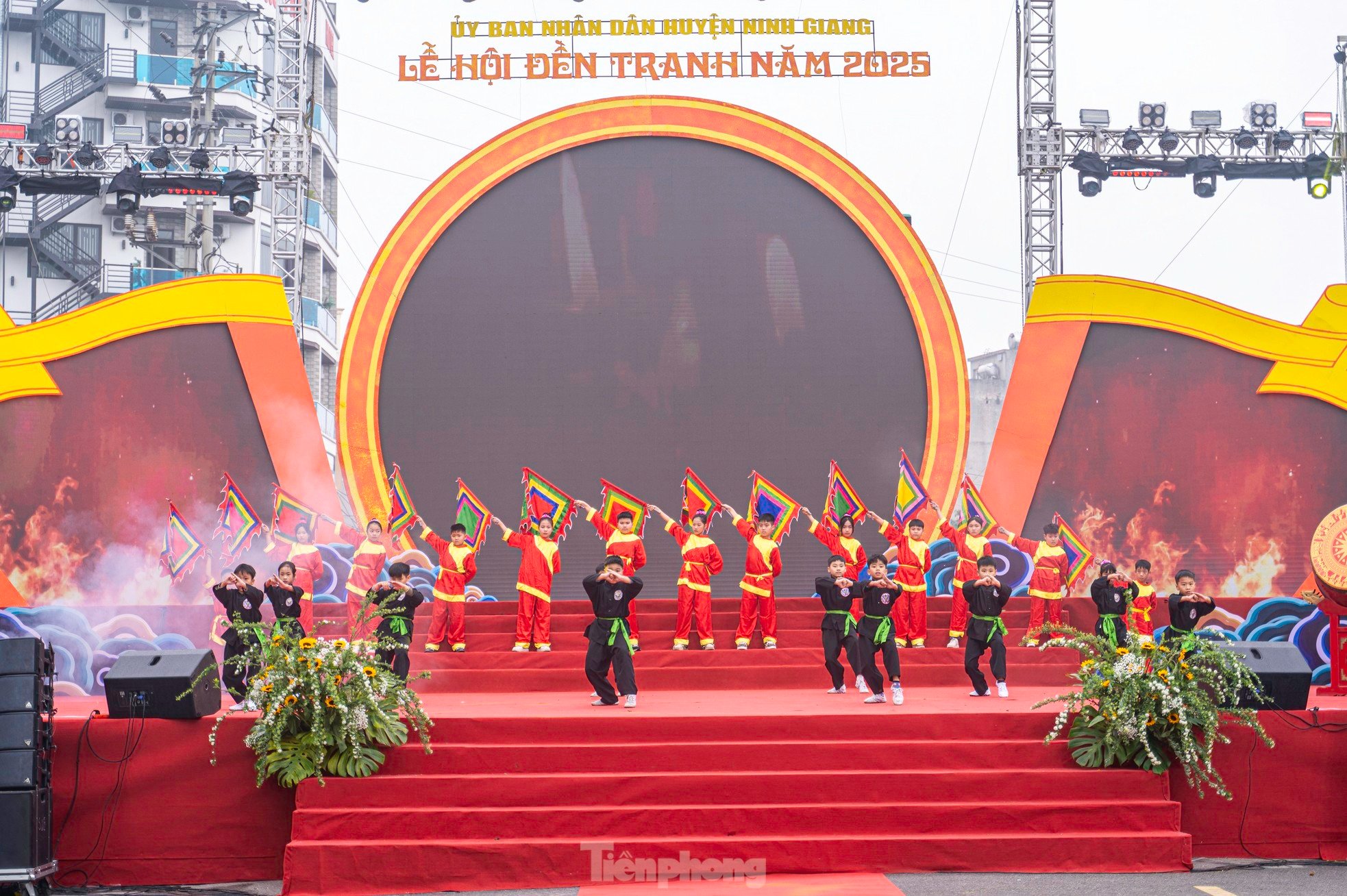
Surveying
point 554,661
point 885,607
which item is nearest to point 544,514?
point 554,661

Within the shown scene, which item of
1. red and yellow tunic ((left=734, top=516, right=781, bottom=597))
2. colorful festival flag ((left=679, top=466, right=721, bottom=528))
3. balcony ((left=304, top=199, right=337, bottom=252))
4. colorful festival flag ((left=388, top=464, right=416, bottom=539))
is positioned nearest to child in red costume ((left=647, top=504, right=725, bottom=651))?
red and yellow tunic ((left=734, top=516, right=781, bottom=597))

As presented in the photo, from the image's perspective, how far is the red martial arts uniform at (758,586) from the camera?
38.6 feet

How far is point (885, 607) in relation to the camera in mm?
9867

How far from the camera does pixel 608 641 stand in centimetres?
935

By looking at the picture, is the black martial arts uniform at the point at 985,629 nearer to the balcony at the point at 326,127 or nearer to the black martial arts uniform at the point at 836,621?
the black martial arts uniform at the point at 836,621

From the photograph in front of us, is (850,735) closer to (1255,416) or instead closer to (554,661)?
(554,661)

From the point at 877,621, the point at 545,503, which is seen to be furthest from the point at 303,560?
the point at 877,621

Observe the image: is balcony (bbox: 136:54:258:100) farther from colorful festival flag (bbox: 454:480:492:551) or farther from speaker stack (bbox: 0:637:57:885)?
speaker stack (bbox: 0:637:57:885)

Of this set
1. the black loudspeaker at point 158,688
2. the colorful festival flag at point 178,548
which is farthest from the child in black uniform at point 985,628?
the colorful festival flag at point 178,548

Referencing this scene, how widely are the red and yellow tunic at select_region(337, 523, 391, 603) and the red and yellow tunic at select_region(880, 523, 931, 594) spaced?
474 cm

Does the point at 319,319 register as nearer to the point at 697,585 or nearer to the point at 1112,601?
the point at 697,585

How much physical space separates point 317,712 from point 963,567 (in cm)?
690

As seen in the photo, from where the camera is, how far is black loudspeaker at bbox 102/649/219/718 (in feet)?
25.6

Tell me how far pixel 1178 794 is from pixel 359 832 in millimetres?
4853
